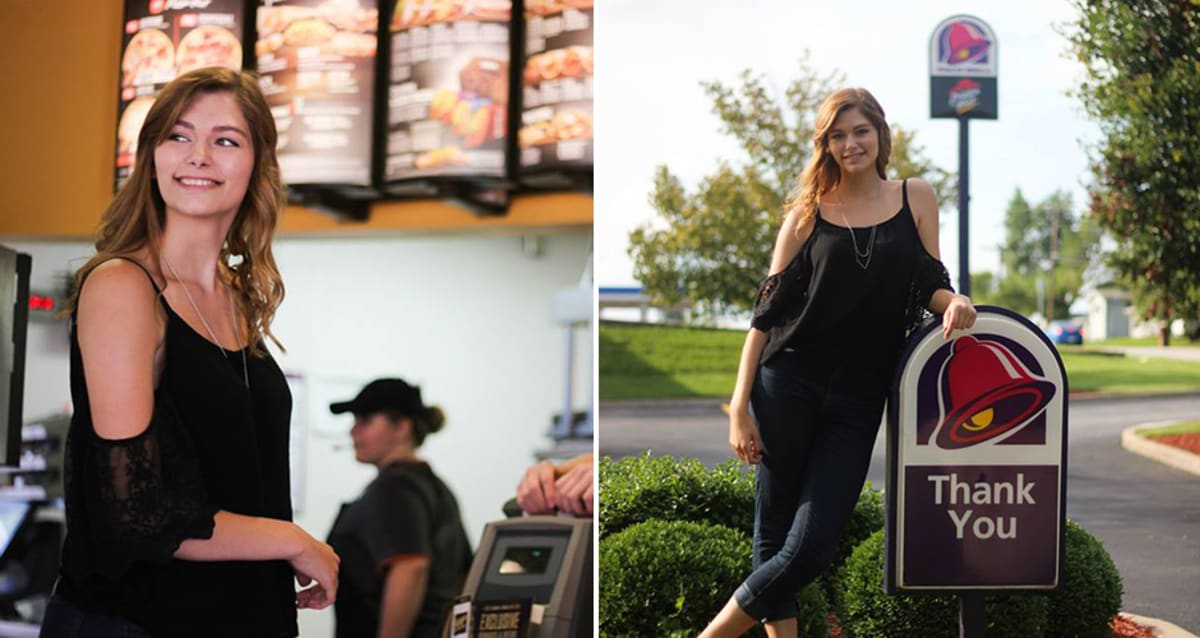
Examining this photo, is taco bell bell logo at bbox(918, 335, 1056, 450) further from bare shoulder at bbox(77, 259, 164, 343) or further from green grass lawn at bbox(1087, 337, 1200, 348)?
bare shoulder at bbox(77, 259, 164, 343)

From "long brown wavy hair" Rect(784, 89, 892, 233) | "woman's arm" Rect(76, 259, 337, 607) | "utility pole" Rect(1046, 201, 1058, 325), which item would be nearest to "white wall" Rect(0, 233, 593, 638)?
"long brown wavy hair" Rect(784, 89, 892, 233)

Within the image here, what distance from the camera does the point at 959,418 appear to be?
9.82 feet

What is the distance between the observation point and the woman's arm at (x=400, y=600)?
3.22 metres

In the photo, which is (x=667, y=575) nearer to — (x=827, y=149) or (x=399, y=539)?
(x=399, y=539)

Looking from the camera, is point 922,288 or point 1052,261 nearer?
point 922,288

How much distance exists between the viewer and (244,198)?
265cm

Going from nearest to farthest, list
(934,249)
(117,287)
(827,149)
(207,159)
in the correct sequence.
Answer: (117,287) < (207,159) < (934,249) < (827,149)

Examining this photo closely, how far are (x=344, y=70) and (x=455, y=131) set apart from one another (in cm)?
38

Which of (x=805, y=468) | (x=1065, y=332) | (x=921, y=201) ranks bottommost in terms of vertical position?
(x=805, y=468)

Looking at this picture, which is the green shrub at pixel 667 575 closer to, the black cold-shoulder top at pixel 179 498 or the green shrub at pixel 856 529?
the green shrub at pixel 856 529

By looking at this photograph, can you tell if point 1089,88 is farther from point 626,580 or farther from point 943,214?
point 626,580

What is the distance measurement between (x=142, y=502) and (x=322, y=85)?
171cm

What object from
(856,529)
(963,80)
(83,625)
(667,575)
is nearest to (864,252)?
(963,80)

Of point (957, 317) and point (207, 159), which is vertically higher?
point (207, 159)
